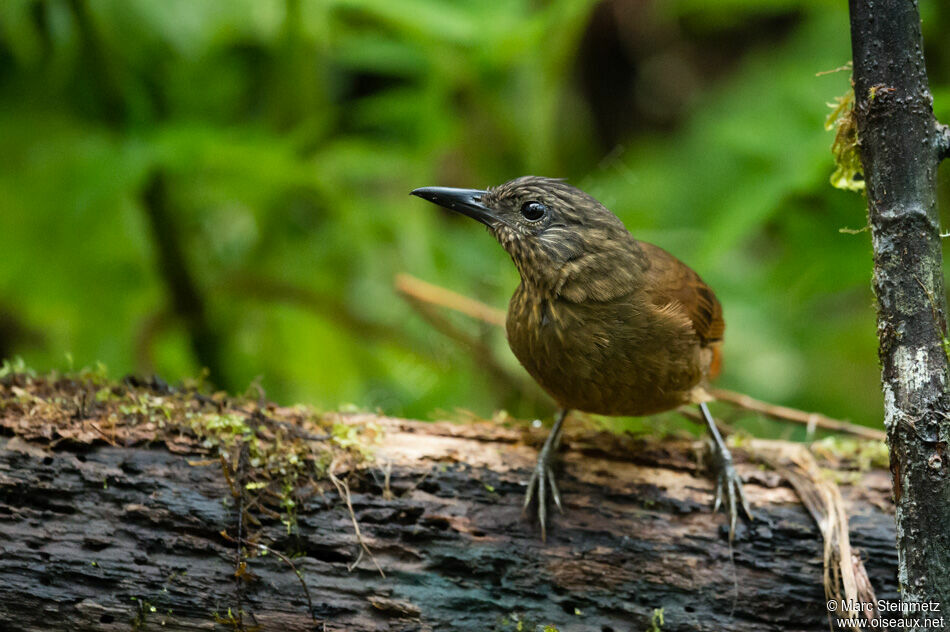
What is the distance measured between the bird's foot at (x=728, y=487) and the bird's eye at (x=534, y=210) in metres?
1.15

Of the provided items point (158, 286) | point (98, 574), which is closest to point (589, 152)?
point (158, 286)

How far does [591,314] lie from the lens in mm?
3217

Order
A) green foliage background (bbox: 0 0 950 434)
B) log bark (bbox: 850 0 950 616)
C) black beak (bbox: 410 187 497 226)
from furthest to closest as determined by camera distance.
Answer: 1. green foliage background (bbox: 0 0 950 434)
2. black beak (bbox: 410 187 497 226)
3. log bark (bbox: 850 0 950 616)

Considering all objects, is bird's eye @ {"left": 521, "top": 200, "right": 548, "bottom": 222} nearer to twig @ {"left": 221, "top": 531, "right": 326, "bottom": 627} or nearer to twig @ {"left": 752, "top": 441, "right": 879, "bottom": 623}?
twig @ {"left": 752, "top": 441, "right": 879, "bottom": 623}

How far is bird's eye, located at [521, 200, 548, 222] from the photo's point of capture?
340 centimetres

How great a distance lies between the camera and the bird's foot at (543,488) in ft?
9.68

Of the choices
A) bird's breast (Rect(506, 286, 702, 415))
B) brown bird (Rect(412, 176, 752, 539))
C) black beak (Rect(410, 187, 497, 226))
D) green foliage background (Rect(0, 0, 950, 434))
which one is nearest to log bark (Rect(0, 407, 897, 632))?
brown bird (Rect(412, 176, 752, 539))

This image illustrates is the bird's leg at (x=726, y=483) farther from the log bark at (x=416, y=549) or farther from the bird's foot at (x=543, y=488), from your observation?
the bird's foot at (x=543, y=488)

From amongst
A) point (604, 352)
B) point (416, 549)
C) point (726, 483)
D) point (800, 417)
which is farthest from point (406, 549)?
point (800, 417)

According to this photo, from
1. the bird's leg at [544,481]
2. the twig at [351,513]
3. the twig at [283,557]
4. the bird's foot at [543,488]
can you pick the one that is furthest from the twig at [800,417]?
the twig at [283,557]

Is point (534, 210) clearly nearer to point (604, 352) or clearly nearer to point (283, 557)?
point (604, 352)

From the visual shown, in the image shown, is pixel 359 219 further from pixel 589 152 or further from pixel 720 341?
pixel 589 152

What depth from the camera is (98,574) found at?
249 cm

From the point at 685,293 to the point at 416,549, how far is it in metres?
1.54
